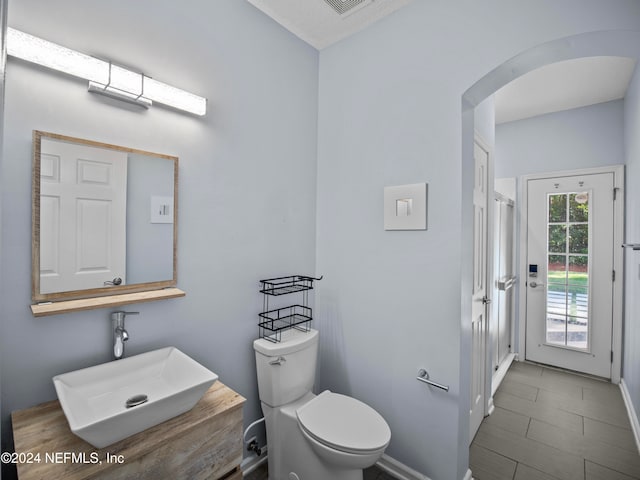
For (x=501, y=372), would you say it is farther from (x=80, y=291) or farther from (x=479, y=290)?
(x=80, y=291)

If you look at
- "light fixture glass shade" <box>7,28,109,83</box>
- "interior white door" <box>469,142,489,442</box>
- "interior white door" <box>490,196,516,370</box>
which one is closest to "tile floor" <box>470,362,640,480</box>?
"interior white door" <box>469,142,489,442</box>

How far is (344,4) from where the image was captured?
1742mm

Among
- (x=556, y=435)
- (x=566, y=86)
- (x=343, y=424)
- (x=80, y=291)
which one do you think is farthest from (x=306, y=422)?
(x=566, y=86)

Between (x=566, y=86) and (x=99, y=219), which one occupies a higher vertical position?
(x=566, y=86)

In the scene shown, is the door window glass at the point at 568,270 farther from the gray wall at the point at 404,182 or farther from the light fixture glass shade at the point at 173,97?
the light fixture glass shade at the point at 173,97

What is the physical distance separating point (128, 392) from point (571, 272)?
404 cm

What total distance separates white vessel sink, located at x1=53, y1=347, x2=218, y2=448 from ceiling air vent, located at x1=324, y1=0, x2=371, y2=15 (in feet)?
6.64

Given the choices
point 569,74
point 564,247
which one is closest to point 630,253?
point 564,247

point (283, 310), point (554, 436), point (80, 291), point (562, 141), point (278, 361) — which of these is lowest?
point (554, 436)

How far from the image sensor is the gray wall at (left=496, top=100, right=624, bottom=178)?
3.03 metres

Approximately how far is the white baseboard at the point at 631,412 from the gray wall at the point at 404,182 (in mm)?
1508

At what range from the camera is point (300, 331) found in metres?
1.87

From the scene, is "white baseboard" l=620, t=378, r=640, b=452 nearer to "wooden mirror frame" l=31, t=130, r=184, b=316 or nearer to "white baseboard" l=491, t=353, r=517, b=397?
"white baseboard" l=491, t=353, r=517, b=397

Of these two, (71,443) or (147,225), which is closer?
(71,443)
